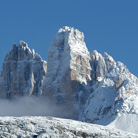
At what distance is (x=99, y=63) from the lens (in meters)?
194

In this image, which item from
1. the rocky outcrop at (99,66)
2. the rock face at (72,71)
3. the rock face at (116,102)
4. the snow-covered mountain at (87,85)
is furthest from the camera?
the rocky outcrop at (99,66)

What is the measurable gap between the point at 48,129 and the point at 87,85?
13419 centimetres

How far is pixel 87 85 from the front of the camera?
180 metres

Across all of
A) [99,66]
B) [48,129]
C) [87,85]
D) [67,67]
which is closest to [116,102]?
[87,85]

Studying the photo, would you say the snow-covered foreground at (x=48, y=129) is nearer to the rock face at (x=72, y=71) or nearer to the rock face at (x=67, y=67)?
the rock face at (x=72, y=71)

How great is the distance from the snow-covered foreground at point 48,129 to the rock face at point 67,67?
126946 millimetres

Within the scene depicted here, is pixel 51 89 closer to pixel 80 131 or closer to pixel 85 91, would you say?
pixel 85 91

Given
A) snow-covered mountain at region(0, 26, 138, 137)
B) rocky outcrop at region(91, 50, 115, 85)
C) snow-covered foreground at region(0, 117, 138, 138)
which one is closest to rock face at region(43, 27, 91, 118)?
snow-covered mountain at region(0, 26, 138, 137)

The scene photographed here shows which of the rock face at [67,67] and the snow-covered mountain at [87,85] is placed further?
the rock face at [67,67]

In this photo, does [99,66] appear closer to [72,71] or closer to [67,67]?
[67,67]

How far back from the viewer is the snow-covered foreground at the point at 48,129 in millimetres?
45375

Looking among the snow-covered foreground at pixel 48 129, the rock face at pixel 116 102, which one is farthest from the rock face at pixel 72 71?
the snow-covered foreground at pixel 48 129

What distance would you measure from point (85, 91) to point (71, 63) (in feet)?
43.6

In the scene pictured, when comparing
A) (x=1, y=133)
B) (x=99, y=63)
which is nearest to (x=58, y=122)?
(x=1, y=133)
